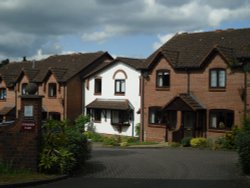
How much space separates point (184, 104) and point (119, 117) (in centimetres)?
1028

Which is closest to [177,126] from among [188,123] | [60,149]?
[188,123]

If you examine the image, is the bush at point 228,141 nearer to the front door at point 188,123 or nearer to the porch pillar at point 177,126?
the front door at point 188,123

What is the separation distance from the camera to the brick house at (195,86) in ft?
107

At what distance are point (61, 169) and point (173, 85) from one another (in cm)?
2180

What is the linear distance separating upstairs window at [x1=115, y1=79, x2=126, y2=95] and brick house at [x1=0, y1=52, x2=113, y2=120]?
17.0ft

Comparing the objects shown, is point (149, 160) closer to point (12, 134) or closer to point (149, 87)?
point (12, 134)

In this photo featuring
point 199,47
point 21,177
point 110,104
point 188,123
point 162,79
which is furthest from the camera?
point 110,104

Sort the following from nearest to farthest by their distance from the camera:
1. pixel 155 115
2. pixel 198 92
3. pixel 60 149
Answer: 1. pixel 60 149
2. pixel 198 92
3. pixel 155 115

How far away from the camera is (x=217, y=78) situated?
33562 mm

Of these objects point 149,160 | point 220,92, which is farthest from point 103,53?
point 149,160

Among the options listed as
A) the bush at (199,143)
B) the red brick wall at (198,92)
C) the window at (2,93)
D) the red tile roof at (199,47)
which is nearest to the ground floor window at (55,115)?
the window at (2,93)

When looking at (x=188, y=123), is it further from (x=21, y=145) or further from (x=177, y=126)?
(x=21, y=145)

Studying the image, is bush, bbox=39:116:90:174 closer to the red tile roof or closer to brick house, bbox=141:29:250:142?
brick house, bbox=141:29:250:142

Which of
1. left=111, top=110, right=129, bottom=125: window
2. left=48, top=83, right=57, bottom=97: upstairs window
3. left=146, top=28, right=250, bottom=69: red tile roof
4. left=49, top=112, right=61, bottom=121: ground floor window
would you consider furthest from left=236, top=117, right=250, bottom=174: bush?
left=48, top=83, right=57, bottom=97: upstairs window
